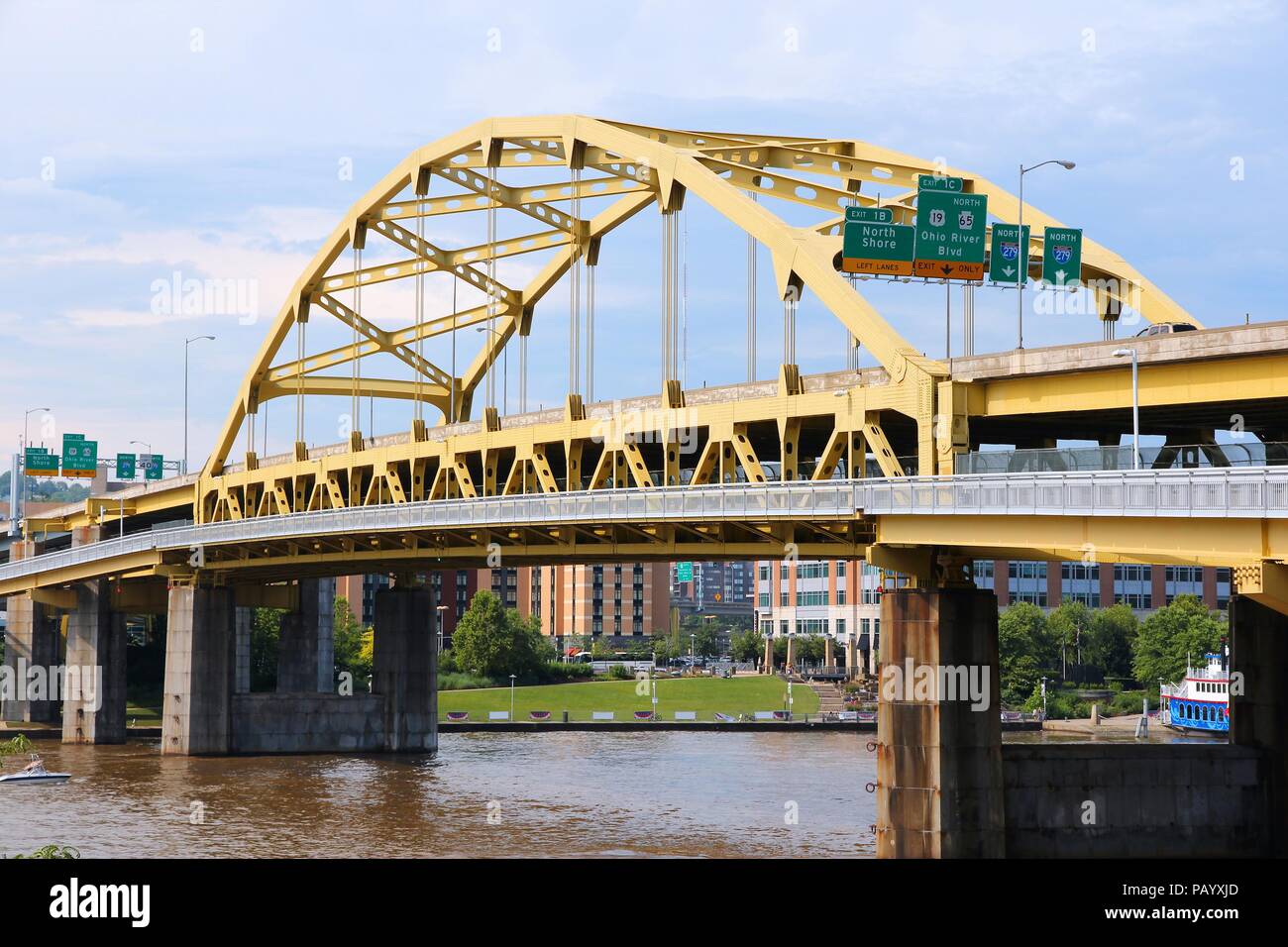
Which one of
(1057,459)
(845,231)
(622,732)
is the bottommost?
(622,732)

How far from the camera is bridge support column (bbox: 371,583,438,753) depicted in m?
82.1

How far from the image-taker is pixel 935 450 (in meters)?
41.9

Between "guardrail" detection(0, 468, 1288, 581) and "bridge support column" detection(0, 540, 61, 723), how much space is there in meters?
40.1

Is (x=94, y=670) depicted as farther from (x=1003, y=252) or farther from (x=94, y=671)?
(x=1003, y=252)

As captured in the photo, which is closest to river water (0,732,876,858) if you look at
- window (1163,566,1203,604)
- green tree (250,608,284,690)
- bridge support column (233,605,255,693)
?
bridge support column (233,605,255,693)

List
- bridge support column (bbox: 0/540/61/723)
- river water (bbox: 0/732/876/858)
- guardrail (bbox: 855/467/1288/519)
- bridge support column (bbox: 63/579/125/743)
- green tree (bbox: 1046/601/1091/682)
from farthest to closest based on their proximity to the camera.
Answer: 1. green tree (bbox: 1046/601/1091/682)
2. bridge support column (bbox: 0/540/61/723)
3. bridge support column (bbox: 63/579/125/743)
4. river water (bbox: 0/732/876/858)
5. guardrail (bbox: 855/467/1288/519)

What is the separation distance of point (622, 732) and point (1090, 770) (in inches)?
2481

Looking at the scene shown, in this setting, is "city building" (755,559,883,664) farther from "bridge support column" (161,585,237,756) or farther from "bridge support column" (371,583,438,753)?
"bridge support column" (161,585,237,756)

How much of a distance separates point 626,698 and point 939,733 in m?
85.3
